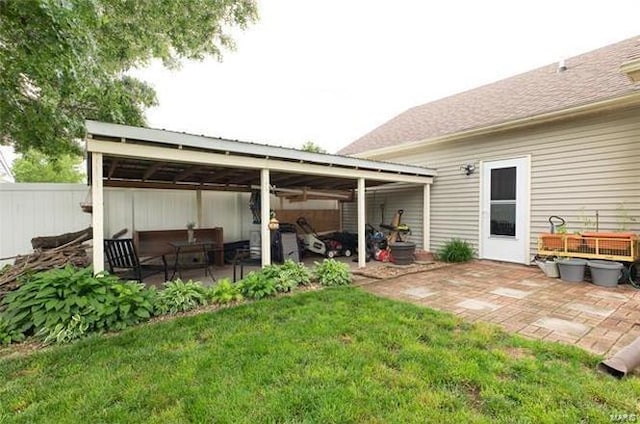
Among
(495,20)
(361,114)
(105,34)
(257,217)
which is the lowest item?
(257,217)

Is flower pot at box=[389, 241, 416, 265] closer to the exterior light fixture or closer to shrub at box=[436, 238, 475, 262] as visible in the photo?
shrub at box=[436, 238, 475, 262]

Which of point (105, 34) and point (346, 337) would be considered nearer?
point (346, 337)

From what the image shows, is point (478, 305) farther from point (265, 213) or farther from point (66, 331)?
point (66, 331)

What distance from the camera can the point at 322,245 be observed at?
8398mm

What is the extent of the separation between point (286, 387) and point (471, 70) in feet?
43.3

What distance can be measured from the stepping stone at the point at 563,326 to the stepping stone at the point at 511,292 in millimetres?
988

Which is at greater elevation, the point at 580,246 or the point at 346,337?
the point at 580,246

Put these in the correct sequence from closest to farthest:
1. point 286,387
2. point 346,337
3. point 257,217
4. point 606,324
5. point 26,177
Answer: point 286,387
point 346,337
point 606,324
point 257,217
point 26,177

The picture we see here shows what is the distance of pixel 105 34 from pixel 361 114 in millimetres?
16788

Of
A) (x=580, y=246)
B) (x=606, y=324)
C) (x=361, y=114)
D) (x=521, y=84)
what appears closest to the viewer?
(x=606, y=324)

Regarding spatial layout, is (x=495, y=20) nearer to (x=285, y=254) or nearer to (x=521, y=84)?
(x=521, y=84)

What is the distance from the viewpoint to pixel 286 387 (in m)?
2.20

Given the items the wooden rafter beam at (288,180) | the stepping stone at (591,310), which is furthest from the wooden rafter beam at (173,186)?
the stepping stone at (591,310)

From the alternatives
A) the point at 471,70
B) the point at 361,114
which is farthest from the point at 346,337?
the point at 361,114
